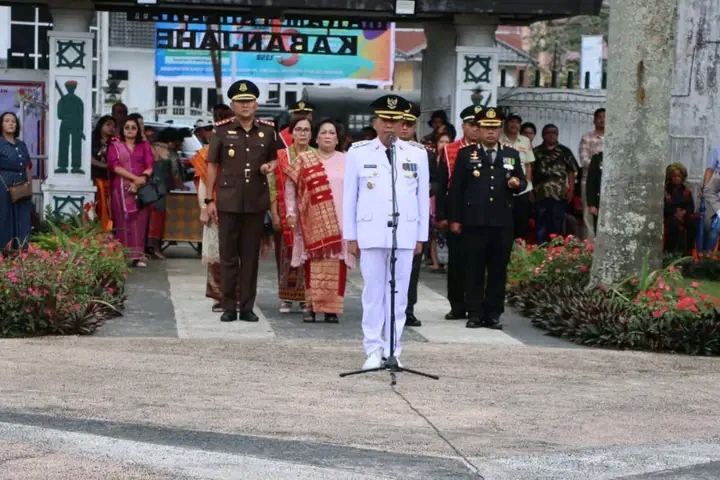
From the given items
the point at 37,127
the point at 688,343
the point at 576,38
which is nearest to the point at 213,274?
the point at 688,343

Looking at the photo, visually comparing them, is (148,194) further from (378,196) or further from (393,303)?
(393,303)

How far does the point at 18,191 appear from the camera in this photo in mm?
17688

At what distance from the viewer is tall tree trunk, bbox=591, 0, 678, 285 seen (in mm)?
14086

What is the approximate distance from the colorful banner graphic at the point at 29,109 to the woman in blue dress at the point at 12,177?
205 cm

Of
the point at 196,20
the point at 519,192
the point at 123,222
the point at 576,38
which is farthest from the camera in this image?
the point at 576,38

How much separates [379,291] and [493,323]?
3076 millimetres

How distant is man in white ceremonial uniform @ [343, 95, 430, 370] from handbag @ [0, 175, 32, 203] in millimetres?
6968

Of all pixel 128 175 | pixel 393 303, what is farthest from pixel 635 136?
pixel 128 175

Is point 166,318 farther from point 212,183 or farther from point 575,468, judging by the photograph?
point 575,468

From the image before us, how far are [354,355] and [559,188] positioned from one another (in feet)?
26.9

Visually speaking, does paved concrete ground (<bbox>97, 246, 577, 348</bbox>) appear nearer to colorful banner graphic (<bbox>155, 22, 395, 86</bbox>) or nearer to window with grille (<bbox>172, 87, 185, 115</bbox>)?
colorful banner graphic (<bbox>155, 22, 395, 86</bbox>)

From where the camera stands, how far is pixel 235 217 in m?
14.5

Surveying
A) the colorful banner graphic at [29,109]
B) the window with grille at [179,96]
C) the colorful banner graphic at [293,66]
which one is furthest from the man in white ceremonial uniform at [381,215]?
the window with grille at [179,96]

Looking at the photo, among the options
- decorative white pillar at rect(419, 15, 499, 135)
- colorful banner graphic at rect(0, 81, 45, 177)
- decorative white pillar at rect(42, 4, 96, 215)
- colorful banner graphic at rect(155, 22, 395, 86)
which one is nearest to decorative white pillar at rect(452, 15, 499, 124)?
decorative white pillar at rect(419, 15, 499, 135)
